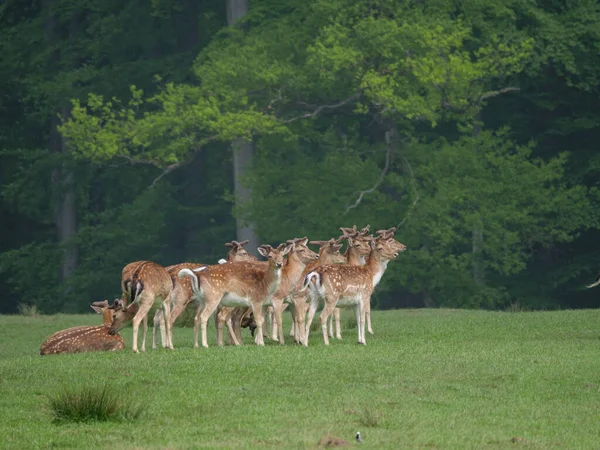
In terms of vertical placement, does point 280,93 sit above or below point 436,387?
above

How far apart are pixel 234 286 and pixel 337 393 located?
4.37 meters

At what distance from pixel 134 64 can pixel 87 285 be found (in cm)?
700

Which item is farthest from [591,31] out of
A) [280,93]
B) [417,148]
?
[280,93]

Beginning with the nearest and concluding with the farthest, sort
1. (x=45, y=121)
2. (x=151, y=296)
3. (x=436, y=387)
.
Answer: (x=436, y=387) → (x=151, y=296) → (x=45, y=121)

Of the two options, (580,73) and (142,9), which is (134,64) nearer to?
(142,9)

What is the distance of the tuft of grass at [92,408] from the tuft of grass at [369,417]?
2.02 meters

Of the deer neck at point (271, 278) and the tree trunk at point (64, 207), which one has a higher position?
the tree trunk at point (64, 207)

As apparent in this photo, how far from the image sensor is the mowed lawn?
12.6 meters

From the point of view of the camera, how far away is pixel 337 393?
14.7 m

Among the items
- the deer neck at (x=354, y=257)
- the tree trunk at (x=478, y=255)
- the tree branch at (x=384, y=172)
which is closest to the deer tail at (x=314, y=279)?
the deer neck at (x=354, y=257)

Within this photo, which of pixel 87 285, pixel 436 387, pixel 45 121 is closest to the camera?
pixel 436 387

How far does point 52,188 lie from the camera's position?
4584 centimetres

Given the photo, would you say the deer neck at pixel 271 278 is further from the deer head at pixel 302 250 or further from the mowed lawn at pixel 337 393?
the deer head at pixel 302 250

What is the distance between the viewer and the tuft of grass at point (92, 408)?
13.5 m
